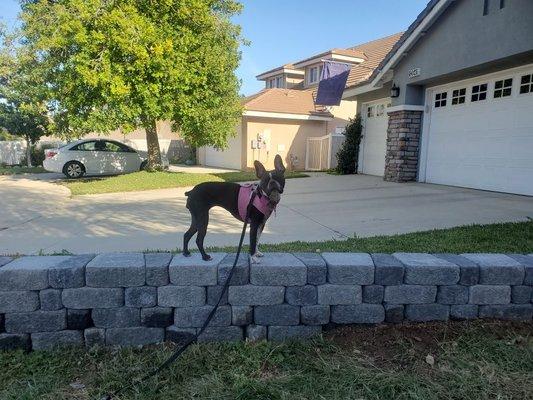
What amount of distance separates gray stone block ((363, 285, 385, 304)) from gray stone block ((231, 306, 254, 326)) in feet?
2.95

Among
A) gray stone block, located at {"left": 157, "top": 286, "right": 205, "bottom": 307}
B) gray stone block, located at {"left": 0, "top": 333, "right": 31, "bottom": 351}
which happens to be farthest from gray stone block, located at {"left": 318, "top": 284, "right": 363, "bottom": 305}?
gray stone block, located at {"left": 0, "top": 333, "right": 31, "bottom": 351}

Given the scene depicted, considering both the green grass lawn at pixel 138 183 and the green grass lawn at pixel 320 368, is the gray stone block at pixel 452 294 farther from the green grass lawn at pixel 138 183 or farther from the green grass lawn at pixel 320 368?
the green grass lawn at pixel 138 183

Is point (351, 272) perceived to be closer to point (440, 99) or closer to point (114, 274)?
point (114, 274)

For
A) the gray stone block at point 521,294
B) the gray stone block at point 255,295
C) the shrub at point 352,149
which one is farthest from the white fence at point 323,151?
the gray stone block at point 255,295

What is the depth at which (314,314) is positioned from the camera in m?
3.10

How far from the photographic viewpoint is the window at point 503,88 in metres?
8.32

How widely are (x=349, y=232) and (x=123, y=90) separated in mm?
7279

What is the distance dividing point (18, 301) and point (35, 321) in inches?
7.5

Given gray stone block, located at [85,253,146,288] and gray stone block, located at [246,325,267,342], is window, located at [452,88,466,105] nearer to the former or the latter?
gray stone block, located at [246,325,267,342]

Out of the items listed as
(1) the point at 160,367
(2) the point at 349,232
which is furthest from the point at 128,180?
(1) the point at 160,367

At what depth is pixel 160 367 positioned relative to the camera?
2613 millimetres

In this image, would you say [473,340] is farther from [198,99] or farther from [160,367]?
[198,99]

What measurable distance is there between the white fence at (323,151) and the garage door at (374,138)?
3.42 meters

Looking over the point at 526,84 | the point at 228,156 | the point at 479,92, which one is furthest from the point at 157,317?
the point at 228,156
